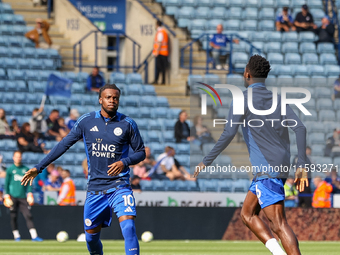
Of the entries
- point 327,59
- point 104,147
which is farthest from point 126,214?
point 327,59

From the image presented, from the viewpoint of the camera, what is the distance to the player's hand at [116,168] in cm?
665

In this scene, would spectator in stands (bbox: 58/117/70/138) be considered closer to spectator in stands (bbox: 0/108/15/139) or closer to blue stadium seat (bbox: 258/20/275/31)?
spectator in stands (bbox: 0/108/15/139)

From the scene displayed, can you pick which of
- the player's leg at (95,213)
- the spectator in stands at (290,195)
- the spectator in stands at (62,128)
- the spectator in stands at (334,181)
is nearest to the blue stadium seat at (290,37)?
the spectator in stands at (334,181)

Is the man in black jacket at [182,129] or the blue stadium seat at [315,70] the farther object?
the blue stadium seat at [315,70]

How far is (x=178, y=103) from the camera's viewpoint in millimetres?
18719

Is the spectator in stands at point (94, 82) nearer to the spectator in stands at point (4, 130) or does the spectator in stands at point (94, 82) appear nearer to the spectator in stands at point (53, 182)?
the spectator in stands at point (4, 130)

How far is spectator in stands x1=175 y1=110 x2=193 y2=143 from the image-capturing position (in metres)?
16.5

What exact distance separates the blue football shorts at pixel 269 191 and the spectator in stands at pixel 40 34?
45.5 ft

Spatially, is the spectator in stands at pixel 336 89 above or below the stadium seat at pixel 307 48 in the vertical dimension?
below

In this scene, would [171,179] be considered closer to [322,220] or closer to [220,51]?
[322,220]

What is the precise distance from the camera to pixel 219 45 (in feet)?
63.3

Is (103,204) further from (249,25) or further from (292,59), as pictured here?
(249,25)

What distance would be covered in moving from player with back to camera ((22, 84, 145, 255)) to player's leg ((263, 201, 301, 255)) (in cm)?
135

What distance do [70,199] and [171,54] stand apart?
677cm
